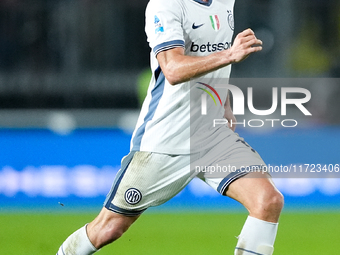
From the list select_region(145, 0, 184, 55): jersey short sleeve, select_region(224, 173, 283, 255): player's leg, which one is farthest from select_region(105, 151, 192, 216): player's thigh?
select_region(145, 0, 184, 55): jersey short sleeve

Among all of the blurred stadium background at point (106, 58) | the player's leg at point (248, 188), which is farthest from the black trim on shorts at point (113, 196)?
the blurred stadium background at point (106, 58)

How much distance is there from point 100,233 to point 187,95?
845mm

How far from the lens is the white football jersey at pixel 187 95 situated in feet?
9.97

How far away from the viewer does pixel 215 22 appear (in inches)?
123

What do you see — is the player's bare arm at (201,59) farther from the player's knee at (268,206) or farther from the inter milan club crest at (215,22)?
the player's knee at (268,206)

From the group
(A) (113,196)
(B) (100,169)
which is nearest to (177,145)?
(A) (113,196)

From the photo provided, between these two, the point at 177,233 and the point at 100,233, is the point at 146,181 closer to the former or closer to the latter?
the point at 100,233

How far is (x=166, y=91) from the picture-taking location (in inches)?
123

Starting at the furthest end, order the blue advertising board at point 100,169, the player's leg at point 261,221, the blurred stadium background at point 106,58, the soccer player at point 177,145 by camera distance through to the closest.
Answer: the blurred stadium background at point 106,58, the blue advertising board at point 100,169, the soccer player at point 177,145, the player's leg at point 261,221

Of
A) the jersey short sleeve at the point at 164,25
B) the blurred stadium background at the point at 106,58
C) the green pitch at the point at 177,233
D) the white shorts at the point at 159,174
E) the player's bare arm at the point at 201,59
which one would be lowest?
the green pitch at the point at 177,233

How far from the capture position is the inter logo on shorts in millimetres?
3145

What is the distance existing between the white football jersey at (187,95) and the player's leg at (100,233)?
38cm

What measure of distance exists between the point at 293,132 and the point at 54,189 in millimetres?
2694

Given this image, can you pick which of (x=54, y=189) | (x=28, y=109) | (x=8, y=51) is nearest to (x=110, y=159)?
(x=54, y=189)
